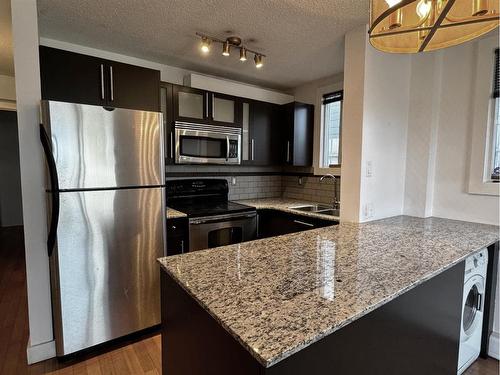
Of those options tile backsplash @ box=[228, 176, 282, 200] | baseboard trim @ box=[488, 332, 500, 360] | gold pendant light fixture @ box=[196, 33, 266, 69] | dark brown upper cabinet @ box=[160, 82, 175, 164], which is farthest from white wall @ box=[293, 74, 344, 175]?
baseboard trim @ box=[488, 332, 500, 360]

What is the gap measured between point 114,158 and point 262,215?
1616mm

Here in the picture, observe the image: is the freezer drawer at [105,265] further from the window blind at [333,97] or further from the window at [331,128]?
the window blind at [333,97]

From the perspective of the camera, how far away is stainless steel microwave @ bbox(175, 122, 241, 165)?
2707 millimetres

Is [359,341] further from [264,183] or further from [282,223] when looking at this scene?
[264,183]

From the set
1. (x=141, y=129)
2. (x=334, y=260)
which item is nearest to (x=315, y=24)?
(x=141, y=129)

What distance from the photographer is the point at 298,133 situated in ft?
11.0

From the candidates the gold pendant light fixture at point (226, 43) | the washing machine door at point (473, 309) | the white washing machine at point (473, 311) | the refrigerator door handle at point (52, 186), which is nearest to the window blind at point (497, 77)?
the white washing machine at point (473, 311)

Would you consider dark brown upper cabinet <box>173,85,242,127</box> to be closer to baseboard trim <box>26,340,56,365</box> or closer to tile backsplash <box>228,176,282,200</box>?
tile backsplash <box>228,176,282,200</box>

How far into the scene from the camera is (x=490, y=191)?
2.04 m

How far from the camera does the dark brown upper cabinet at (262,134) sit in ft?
10.4

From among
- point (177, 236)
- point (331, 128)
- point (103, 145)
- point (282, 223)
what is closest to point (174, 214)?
point (177, 236)

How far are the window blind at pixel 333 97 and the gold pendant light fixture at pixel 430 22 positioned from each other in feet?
6.35

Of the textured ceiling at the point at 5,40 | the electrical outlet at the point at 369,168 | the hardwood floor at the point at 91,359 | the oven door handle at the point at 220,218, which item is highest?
the textured ceiling at the point at 5,40

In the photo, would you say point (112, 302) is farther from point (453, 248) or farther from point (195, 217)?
point (453, 248)
